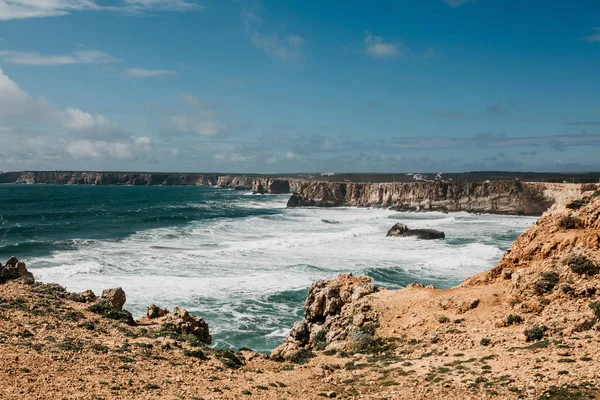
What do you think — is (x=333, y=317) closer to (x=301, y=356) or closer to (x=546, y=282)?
(x=301, y=356)

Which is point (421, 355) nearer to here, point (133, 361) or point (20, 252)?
point (133, 361)

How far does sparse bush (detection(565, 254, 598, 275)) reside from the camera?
14883mm

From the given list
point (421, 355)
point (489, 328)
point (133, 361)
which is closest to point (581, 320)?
point (489, 328)

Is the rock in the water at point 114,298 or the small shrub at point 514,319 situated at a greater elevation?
the small shrub at point 514,319

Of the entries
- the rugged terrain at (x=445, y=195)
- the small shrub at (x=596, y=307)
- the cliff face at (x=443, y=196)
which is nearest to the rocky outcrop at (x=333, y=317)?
the small shrub at (x=596, y=307)

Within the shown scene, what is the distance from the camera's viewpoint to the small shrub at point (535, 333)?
13.4 meters

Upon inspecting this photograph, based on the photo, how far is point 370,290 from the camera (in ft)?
62.3

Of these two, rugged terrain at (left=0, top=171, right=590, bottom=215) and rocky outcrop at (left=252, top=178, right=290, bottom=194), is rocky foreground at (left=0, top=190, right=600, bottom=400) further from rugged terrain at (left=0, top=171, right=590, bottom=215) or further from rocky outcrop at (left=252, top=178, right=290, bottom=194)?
rocky outcrop at (left=252, top=178, right=290, bottom=194)

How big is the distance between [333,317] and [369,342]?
285 cm

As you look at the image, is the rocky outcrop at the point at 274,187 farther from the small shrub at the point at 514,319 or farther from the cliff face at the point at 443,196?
the small shrub at the point at 514,319

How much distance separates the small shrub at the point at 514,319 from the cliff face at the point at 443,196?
6789 centimetres

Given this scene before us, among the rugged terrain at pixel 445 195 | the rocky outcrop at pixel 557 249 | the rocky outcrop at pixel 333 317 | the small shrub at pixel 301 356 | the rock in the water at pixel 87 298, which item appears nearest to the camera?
the rocky outcrop at pixel 557 249

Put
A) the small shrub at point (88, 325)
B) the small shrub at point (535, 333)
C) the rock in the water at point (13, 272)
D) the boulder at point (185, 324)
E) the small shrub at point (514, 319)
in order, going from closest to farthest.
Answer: the small shrub at point (535, 333) → the small shrub at point (514, 319) → the small shrub at point (88, 325) → the boulder at point (185, 324) → the rock in the water at point (13, 272)

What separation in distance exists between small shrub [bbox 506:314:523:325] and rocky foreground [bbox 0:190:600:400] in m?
0.03
